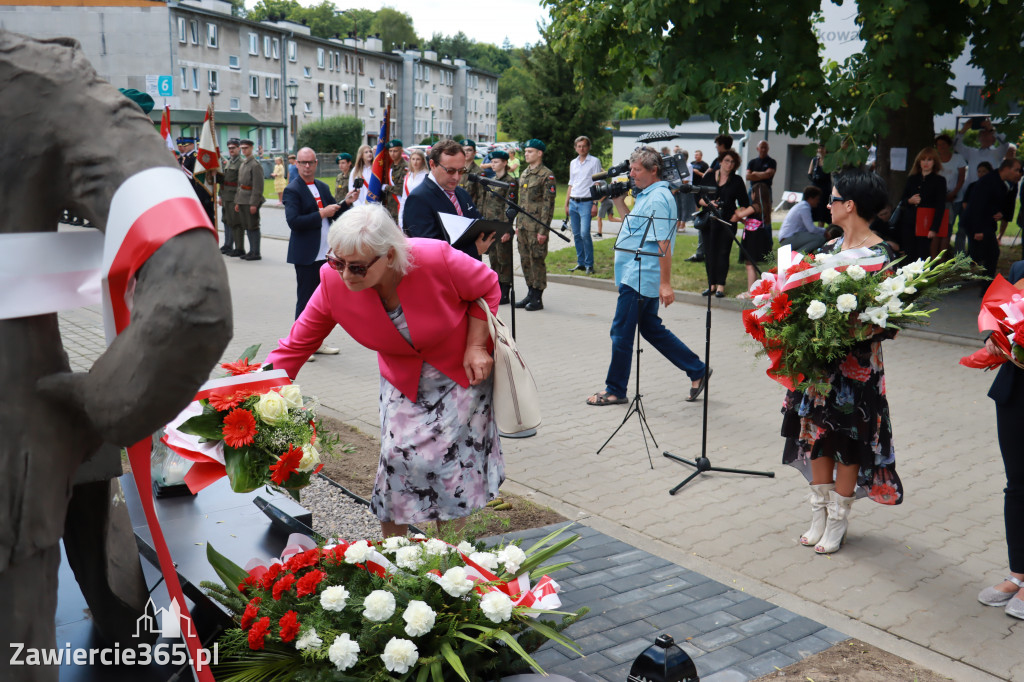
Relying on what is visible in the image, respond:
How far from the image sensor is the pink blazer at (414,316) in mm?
3918

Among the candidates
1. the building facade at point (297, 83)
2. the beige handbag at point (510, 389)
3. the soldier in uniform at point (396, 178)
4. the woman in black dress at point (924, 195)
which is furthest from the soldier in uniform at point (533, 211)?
the building facade at point (297, 83)

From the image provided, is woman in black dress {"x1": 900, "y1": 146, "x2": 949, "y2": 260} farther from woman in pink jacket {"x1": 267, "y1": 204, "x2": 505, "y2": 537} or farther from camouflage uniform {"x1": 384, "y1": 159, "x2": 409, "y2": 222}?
woman in pink jacket {"x1": 267, "y1": 204, "x2": 505, "y2": 537}

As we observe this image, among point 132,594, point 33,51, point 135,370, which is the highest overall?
point 33,51

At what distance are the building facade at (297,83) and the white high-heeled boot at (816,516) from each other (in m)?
23.6

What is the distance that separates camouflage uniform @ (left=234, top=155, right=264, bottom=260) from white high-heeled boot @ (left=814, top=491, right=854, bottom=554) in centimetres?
1494

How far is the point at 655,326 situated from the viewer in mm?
8008

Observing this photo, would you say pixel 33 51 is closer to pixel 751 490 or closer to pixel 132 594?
pixel 132 594

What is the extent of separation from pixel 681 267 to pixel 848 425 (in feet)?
36.9

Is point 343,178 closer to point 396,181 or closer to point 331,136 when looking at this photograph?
point 396,181

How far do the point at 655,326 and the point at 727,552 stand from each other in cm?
309

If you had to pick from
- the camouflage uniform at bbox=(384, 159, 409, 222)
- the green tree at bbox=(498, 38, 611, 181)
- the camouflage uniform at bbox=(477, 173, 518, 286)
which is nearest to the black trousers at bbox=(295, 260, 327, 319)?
the camouflage uniform at bbox=(477, 173, 518, 286)

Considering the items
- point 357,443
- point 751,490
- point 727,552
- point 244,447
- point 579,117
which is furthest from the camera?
point 579,117

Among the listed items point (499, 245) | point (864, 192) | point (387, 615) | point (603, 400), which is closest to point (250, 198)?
point (499, 245)

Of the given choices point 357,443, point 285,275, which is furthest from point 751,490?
point 285,275
